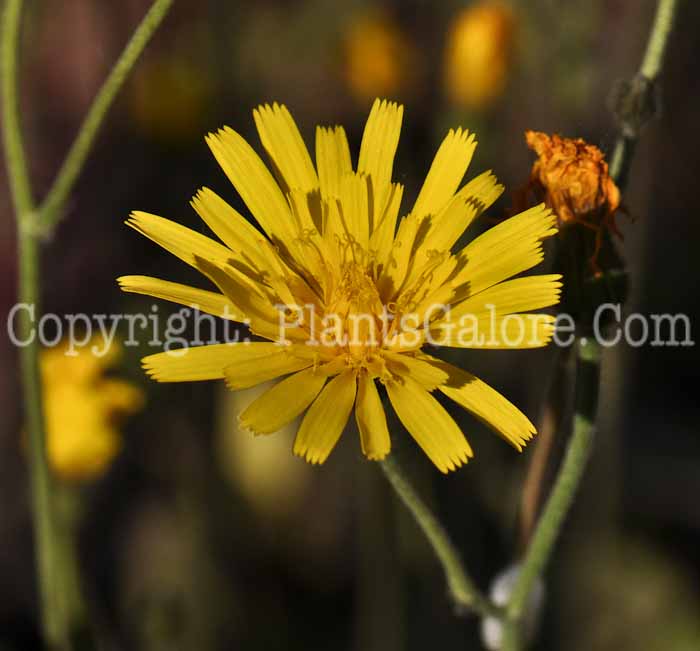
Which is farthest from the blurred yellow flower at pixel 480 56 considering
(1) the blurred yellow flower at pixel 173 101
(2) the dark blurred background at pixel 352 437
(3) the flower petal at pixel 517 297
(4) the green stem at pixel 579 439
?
(4) the green stem at pixel 579 439

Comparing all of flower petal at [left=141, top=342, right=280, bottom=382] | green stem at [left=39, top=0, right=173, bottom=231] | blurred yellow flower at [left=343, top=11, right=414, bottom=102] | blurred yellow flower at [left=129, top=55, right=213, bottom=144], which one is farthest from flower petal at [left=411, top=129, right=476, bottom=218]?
blurred yellow flower at [left=129, top=55, right=213, bottom=144]

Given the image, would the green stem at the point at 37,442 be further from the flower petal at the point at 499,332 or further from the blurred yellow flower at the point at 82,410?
the flower petal at the point at 499,332

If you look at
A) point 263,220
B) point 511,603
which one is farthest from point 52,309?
point 511,603

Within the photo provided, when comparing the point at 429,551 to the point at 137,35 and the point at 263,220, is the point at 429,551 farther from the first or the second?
the point at 137,35

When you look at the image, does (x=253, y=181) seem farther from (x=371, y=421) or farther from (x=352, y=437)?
(x=352, y=437)

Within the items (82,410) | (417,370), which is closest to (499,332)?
(417,370)

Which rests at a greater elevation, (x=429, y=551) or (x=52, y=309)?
(x=52, y=309)
